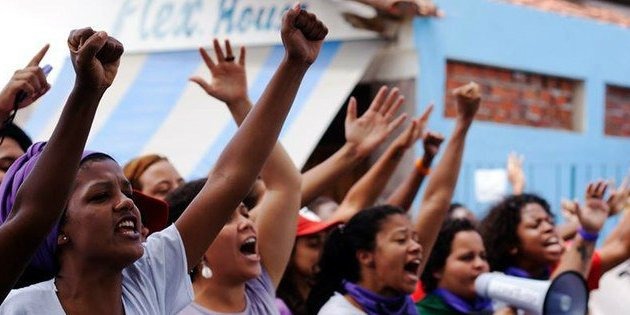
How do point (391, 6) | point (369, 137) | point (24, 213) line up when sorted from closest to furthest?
point (24, 213)
point (369, 137)
point (391, 6)

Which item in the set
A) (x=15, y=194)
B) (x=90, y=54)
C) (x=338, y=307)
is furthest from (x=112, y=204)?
(x=338, y=307)

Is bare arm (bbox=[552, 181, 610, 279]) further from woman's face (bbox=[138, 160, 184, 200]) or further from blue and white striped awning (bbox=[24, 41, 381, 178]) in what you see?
blue and white striped awning (bbox=[24, 41, 381, 178])

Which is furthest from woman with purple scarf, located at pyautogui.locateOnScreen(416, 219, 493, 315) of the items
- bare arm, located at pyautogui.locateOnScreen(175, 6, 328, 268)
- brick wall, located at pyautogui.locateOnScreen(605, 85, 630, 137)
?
brick wall, located at pyautogui.locateOnScreen(605, 85, 630, 137)

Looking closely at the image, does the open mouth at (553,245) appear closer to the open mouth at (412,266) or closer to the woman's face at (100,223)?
the open mouth at (412,266)

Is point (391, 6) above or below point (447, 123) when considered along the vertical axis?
above

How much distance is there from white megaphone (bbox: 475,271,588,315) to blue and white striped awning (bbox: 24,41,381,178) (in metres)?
3.56

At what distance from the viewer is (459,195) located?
28.1 feet

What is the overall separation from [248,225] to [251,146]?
520mm

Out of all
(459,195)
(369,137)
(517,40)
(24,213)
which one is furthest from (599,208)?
(517,40)

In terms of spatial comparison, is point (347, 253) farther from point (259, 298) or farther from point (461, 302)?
point (259, 298)

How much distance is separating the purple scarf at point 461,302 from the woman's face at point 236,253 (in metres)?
1.47

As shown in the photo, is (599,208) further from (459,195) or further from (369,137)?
(459,195)

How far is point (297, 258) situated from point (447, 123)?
4.14 metres

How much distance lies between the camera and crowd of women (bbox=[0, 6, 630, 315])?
223 centimetres
